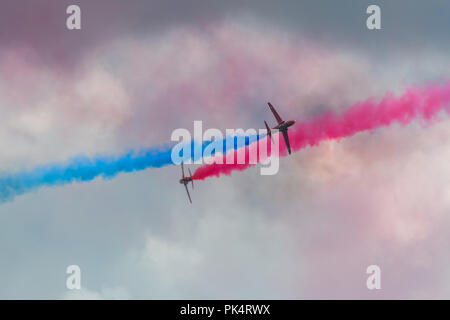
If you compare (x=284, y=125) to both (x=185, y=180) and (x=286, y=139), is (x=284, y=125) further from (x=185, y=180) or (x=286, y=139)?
(x=185, y=180)

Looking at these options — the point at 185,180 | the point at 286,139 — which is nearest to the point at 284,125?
the point at 286,139

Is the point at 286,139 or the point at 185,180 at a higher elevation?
the point at 286,139

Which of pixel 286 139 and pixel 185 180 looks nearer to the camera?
pixel 286 139

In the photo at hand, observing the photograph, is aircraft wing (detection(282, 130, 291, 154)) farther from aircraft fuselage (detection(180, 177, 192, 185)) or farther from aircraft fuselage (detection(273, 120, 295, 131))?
aircraft fuselage (detection(180, 177, 192, 185))

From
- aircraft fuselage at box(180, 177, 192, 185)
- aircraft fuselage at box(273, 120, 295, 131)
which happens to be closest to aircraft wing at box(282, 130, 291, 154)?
aircraft fuselage at box(273, 120, 295, 131)

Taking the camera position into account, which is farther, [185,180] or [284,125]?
[185,180]

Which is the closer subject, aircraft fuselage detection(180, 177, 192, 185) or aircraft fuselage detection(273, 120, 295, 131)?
aircraft fuselage detection(273, 120, 295, 131)

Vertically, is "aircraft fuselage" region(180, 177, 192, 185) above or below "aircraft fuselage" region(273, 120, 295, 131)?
below
